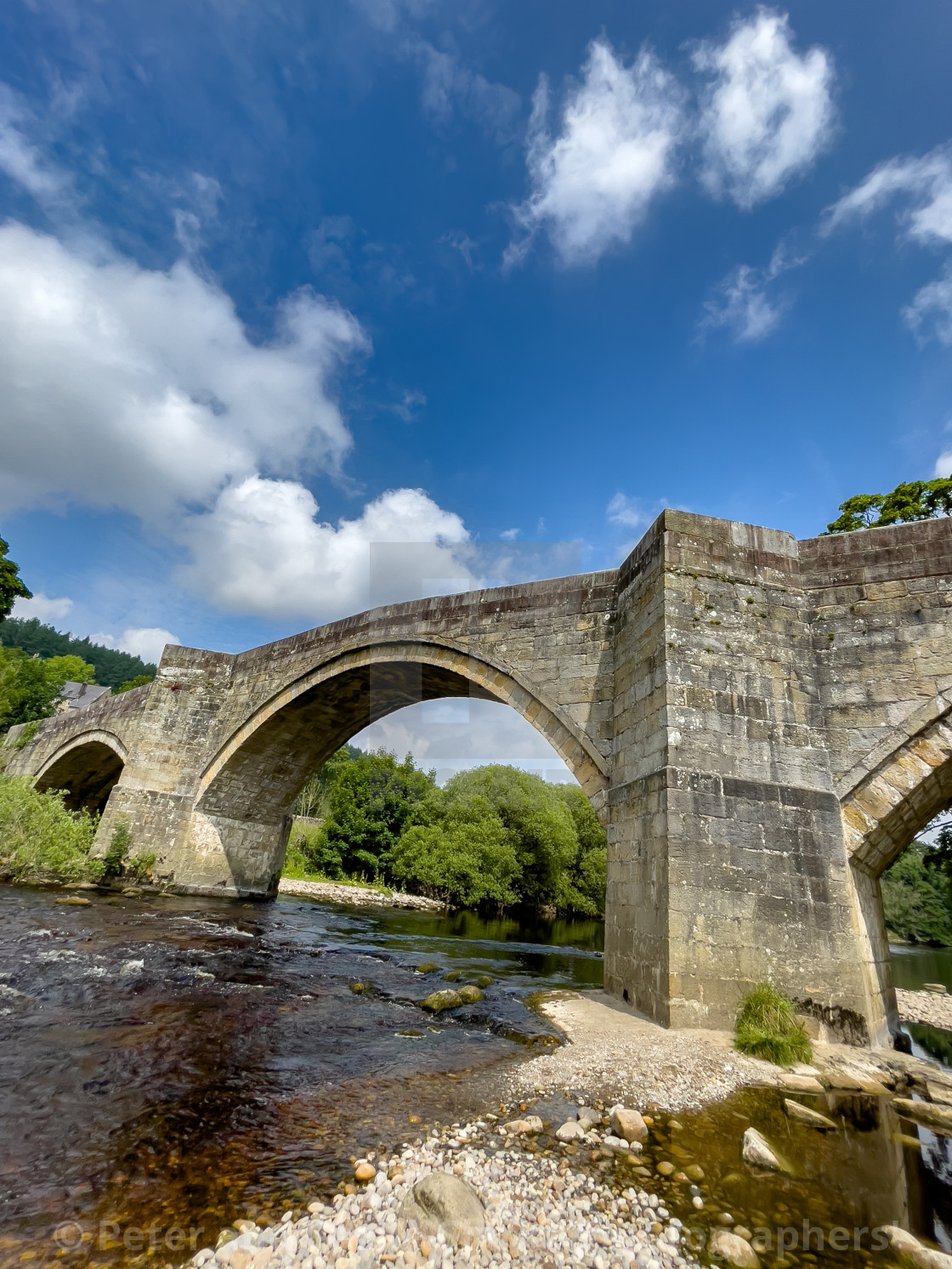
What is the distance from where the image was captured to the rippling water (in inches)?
93.8

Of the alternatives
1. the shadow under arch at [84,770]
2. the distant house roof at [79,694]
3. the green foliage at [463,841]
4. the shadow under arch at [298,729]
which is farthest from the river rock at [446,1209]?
the distant house roof at [79,694]

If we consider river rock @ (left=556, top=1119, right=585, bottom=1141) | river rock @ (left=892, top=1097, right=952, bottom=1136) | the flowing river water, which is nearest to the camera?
the flowing river water

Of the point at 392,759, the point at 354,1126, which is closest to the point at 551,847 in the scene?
the point at 392,759

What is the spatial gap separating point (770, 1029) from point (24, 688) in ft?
111

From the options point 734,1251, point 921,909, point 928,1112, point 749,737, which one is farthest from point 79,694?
point 734,1251

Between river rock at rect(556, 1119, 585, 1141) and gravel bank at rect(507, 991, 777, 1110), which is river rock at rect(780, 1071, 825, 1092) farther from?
river rock at rect(556, 1119, 585, 1141)

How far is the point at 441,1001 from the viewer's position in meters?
6.01

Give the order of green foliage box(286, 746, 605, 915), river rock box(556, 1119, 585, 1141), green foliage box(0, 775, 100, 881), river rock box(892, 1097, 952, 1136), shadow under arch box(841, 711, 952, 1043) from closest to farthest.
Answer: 1. river rock box(556, 1119, 585, 1141)
2. river rock box(892, 1097, 952, 1136)
3. shadow under arch box(841, 711, 952, 1043)
4. green foliage box(0, 775, 100, 881)
5. green foliage box(286, 746, 605, 915)

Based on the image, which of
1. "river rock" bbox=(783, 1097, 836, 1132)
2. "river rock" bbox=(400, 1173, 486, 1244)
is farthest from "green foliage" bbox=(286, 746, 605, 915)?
"river rock" bbox=(400, 1173, 486, 1244)

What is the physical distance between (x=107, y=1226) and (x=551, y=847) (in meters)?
23.4

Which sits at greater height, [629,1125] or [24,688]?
[24,688]

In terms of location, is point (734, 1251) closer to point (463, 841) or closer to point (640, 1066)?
point (640, 1066)

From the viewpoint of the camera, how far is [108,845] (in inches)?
532

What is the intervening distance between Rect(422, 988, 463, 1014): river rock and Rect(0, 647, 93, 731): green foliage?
24.9m
